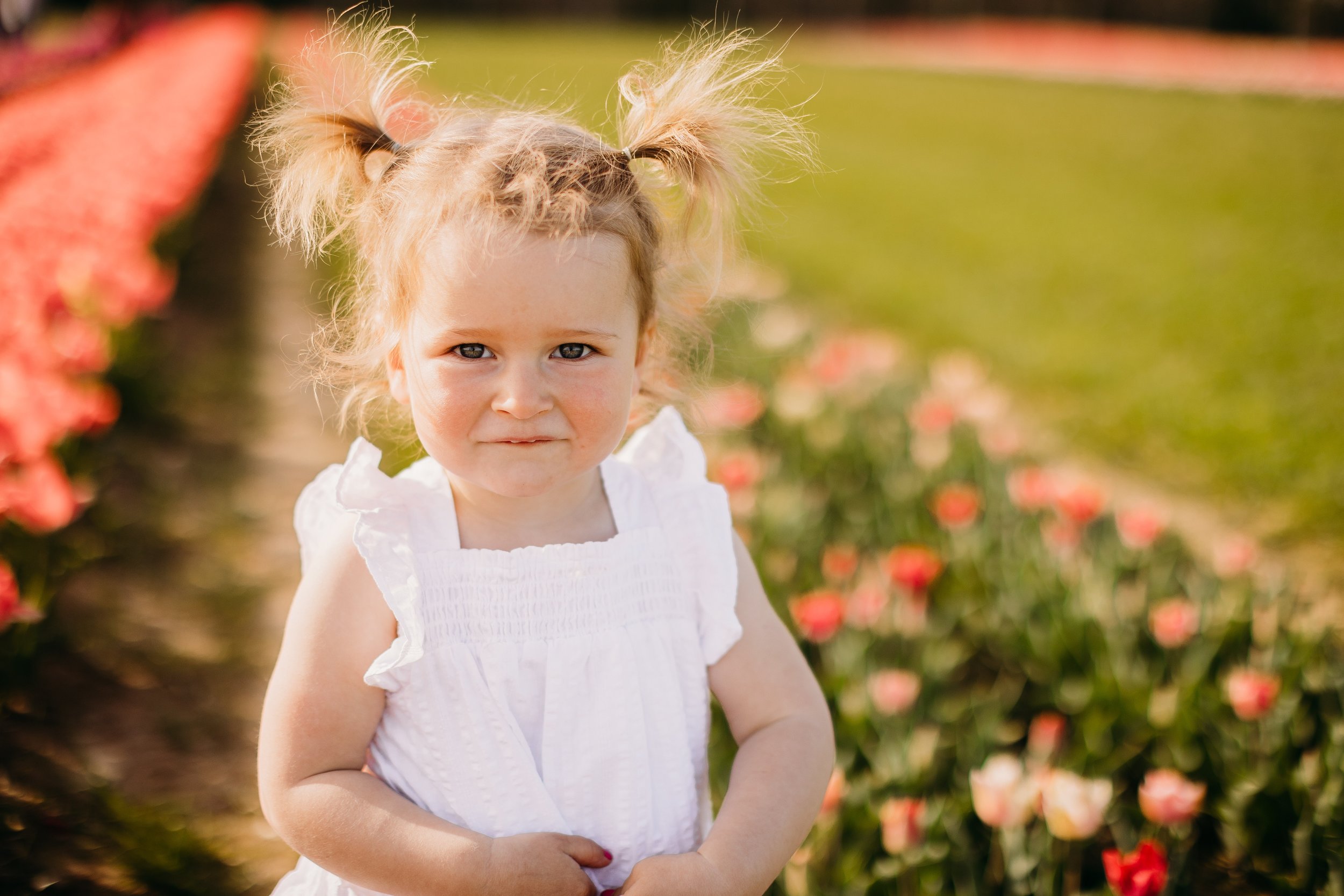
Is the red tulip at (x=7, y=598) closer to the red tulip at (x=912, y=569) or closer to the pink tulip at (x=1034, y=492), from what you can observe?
the red tulip at (x=912, y=569)

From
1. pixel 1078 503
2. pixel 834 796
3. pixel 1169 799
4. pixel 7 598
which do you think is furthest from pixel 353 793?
pixel 1078 503

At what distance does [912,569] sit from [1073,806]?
74cm

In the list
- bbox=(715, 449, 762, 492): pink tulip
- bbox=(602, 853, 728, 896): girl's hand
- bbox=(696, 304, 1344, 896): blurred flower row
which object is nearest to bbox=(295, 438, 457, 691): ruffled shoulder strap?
bbox=(602, 853, 728, 896): girl's hand

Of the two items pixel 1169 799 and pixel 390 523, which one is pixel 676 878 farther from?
pixel 1169 799

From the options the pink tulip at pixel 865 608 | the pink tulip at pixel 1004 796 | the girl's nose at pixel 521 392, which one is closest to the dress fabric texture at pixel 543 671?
the girl's nose at pixel 521 392

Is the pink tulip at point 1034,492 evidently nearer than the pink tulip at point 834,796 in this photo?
No

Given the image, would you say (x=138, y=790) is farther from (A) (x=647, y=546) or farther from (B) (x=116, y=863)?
(A) (x=647, y=546)

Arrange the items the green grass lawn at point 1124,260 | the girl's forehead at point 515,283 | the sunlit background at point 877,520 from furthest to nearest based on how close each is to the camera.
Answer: the green grass lawn at point 1124,260
the sunlit background at point 877,520
the girl's forehead at point 515,283

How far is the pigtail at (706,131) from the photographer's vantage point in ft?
4.18

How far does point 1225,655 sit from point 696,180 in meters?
1.61

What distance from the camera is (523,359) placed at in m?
1.18

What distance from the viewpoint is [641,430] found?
153 centimetres

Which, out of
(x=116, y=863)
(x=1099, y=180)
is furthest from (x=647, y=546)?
(x=1099, y=180)

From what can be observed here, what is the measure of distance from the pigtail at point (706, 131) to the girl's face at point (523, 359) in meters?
0.15
